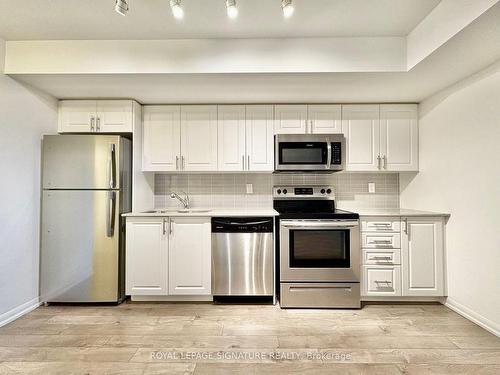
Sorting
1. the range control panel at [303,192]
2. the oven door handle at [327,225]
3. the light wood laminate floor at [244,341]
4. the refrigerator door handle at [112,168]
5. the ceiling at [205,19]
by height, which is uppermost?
the ceiling at [205,19]

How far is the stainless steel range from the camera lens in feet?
8.41

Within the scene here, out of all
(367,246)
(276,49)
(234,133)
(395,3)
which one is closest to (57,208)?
(234,133)

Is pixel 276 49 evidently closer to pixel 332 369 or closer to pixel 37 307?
pixel 332 369

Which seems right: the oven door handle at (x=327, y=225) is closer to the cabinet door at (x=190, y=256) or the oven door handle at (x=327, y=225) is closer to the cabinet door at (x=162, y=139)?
the cabinet door at (x=190, y=256)

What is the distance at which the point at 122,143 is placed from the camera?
8.73ft

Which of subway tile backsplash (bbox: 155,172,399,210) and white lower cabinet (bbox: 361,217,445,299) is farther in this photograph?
subway tile backsplash (bbox: 155,172,399,210)

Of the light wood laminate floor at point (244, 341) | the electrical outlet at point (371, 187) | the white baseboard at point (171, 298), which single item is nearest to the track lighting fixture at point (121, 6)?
the light wood laminate floor at point (244, 341)

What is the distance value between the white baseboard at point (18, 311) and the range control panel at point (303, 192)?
2.64m

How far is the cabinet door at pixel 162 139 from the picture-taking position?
2996mm

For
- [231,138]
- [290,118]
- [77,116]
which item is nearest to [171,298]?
[231,138]

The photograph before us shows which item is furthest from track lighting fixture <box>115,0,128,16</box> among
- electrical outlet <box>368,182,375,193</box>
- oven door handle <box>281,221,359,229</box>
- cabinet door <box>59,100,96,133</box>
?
electrical outlet <box>368,182,375,193</box>

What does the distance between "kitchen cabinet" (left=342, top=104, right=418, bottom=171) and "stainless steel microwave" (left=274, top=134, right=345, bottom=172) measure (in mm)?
187

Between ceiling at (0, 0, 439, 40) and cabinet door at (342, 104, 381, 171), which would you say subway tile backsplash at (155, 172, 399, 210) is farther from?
ceiling at (0, 0, 439, 40)

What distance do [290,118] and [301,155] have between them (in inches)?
17.3
